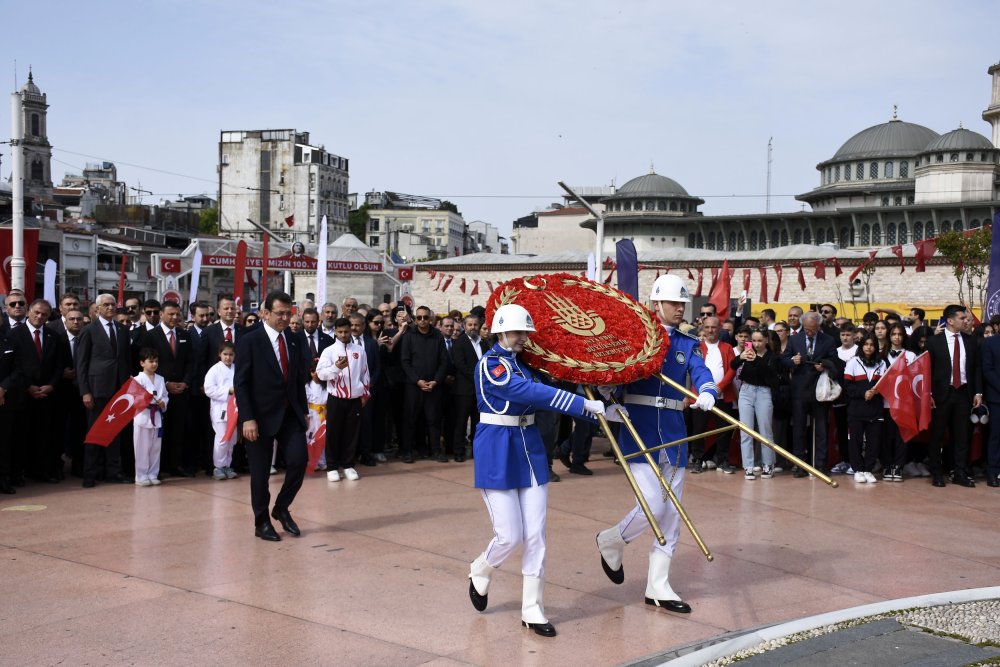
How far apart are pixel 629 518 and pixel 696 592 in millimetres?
783

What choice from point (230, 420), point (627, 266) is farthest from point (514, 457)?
point (627, 266)

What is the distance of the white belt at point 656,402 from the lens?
6.52 m

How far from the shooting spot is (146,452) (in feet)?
33.9

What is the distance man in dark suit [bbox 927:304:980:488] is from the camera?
11508 millimetres

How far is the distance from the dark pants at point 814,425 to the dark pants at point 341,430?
17.5ft

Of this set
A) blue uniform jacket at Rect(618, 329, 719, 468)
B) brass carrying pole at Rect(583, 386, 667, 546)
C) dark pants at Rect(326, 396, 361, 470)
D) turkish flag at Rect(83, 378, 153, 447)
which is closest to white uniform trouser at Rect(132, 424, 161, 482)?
turkish flag at Rect(83, 378, 153, 447)

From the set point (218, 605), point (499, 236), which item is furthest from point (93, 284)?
point (499, 236)

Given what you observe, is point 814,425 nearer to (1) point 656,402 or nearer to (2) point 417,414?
(2) point 417,414

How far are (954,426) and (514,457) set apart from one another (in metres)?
7.74

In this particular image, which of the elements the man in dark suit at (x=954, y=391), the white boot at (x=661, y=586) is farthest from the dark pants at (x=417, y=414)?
the white boot at (x=661, y=586)

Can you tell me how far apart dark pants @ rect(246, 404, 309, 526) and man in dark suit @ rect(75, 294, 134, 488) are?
9.69 ft

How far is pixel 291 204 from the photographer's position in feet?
314

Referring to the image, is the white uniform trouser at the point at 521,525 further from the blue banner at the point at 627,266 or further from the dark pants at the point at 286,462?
the blue banner at the point at 627,266

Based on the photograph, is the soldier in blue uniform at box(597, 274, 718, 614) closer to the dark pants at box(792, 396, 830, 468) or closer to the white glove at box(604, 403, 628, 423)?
the white glove at box(604, 403, 628, 423)
